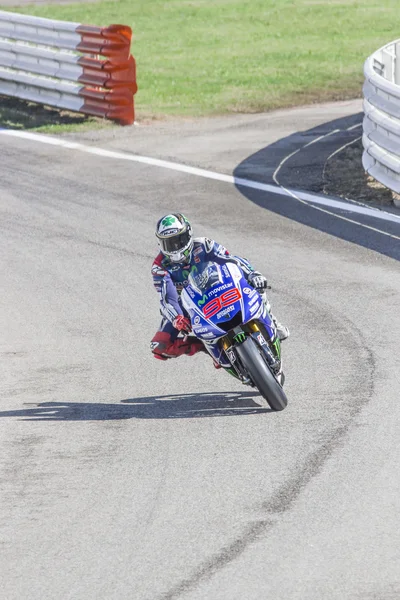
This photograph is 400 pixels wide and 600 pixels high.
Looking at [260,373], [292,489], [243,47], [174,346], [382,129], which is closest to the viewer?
[292,489]

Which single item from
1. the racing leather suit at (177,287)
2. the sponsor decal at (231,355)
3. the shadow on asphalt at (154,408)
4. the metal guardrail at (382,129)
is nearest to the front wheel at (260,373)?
the sponsor decal at (231,355)

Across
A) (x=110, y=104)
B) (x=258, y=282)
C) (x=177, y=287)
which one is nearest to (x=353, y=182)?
(x=110, y=104)

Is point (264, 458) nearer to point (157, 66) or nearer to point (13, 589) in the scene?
point (13, 589)

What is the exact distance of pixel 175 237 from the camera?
29.6 feet

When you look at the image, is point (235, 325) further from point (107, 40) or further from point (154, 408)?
point (107, 40)

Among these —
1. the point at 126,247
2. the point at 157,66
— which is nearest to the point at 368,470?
the point at 126,247

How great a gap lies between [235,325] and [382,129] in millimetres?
7475

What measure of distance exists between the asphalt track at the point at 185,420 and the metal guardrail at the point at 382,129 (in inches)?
42.9

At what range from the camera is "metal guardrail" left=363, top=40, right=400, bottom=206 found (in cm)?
1512

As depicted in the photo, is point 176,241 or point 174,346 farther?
point 174,346

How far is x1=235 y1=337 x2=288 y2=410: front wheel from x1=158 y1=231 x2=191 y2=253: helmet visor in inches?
37.6

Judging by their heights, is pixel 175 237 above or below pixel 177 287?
above

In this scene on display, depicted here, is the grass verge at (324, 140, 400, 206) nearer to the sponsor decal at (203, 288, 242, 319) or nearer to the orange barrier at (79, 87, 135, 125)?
the orange barrier at (79, 87, 135, 125)

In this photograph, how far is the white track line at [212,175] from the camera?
14856 millimetres
